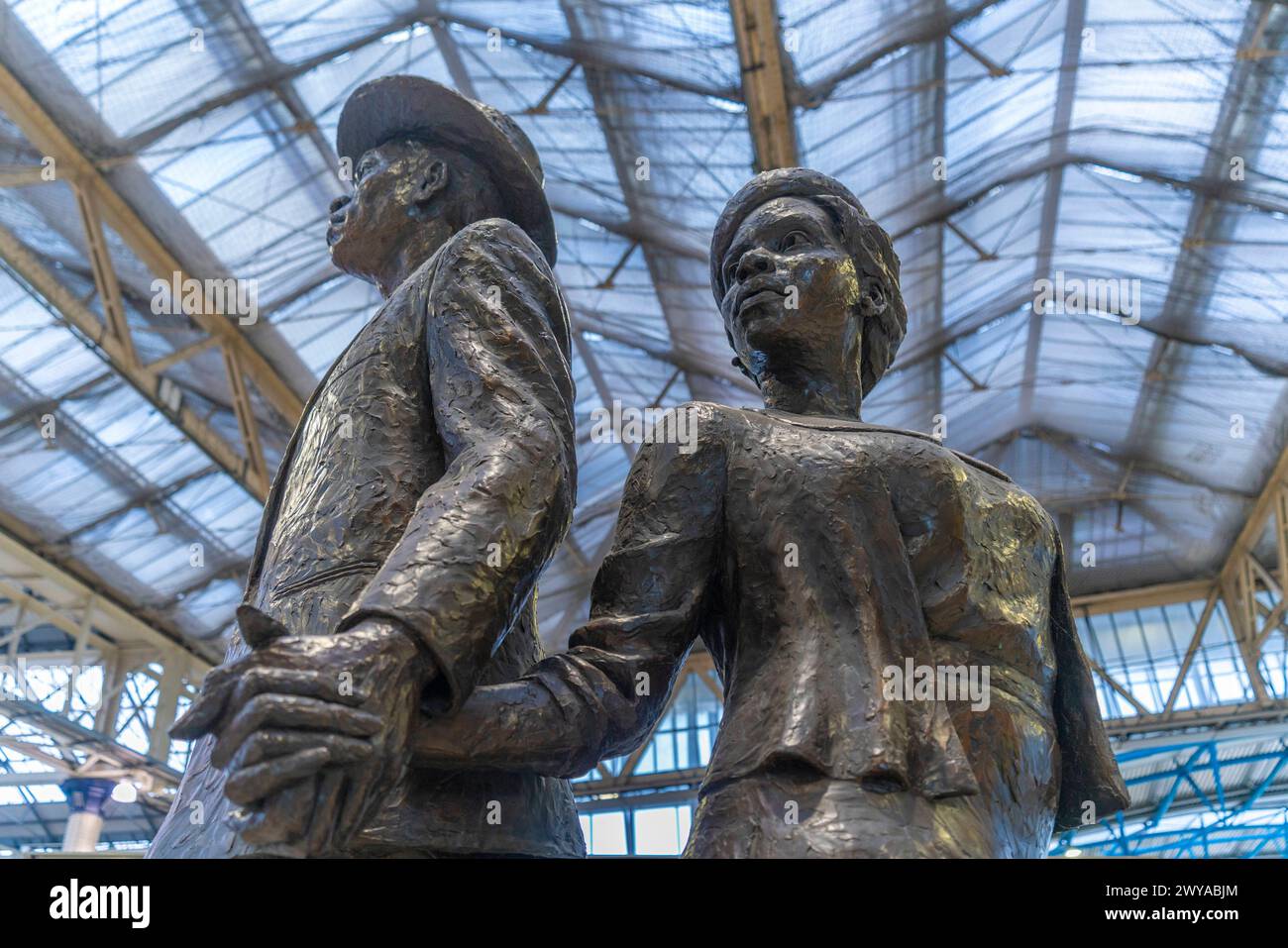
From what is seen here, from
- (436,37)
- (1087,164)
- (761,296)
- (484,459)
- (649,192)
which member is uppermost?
(1087,164)

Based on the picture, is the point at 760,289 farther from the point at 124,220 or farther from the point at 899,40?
the point at 124,220

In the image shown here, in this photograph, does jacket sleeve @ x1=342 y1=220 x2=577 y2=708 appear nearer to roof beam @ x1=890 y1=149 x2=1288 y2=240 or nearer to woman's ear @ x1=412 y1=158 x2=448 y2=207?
woman's ear @ x1=412 y1=158 x2=448 y2=207

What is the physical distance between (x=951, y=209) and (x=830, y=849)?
1283cm

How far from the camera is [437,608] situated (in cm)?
203

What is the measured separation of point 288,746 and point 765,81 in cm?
1044

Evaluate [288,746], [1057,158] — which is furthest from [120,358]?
[288,746]

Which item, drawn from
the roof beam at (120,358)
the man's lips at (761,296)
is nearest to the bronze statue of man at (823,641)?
the man's lips at (761,296)

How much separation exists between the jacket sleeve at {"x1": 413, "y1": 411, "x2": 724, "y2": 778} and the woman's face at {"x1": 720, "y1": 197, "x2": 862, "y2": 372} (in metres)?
0.41

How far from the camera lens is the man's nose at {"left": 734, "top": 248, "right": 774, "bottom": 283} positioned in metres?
3.05

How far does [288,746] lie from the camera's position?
1783 millimetres

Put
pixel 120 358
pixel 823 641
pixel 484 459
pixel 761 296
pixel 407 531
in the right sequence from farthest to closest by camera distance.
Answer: pixel 120 358
pixel 761 296
pixel 823 641
pixel 484 459
pixel 407 531

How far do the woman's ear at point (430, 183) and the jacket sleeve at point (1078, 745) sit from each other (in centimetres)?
163

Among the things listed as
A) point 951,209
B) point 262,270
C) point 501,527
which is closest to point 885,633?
point 501,527
